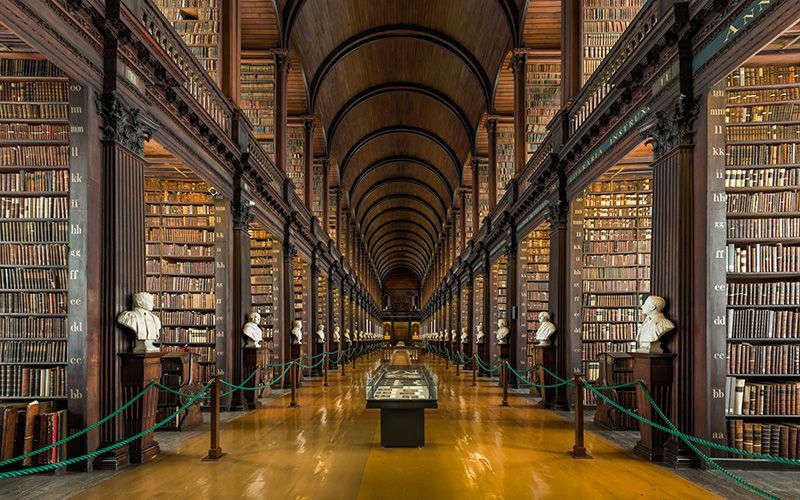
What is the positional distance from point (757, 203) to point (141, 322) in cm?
586

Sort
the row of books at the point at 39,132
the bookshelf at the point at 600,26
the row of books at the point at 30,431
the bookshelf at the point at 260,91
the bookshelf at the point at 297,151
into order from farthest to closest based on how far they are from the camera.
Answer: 1. the bookshelf at the point at 297,151
2. the bookshelf at the point at 260,91
3. the bookshelf at the point at 600,26
4. the row of books at the point at 39,132
5. the row of books at the point at 30,431

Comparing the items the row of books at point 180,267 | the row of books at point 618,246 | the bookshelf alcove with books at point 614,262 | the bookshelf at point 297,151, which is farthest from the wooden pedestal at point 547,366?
the bookshelf at point 297,151

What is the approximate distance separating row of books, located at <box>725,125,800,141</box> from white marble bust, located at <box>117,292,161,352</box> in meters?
5.77

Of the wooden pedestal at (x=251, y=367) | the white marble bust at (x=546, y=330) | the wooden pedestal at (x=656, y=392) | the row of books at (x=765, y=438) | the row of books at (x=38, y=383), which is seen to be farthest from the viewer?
the wooden pedestal at (x=251, y=367)

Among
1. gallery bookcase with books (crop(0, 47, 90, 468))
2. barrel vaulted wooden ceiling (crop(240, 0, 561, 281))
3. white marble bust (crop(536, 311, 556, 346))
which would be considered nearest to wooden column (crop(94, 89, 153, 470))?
gallery bookcase with books (crop(0, 47, 90, 468))

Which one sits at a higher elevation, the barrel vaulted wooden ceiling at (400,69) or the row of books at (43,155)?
the barrel vaulted wooden ceiling at (400,69)

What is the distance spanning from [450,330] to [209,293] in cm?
1858

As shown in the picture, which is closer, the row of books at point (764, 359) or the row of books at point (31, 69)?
the row of books at point (764, 359)

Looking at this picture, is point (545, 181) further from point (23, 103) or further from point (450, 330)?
point (450, 330)

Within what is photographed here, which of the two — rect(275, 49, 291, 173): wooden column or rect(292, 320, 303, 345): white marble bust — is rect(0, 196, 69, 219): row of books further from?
rect(292, 320, 303, 345): white marble bust

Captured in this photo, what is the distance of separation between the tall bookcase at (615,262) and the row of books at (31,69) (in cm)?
755

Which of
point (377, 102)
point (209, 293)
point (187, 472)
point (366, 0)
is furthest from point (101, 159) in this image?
point (377, 102)

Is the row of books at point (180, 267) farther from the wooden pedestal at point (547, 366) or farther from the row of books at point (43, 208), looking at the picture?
the wooden pedestal at point (547, 366)

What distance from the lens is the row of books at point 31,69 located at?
6.42 meters
